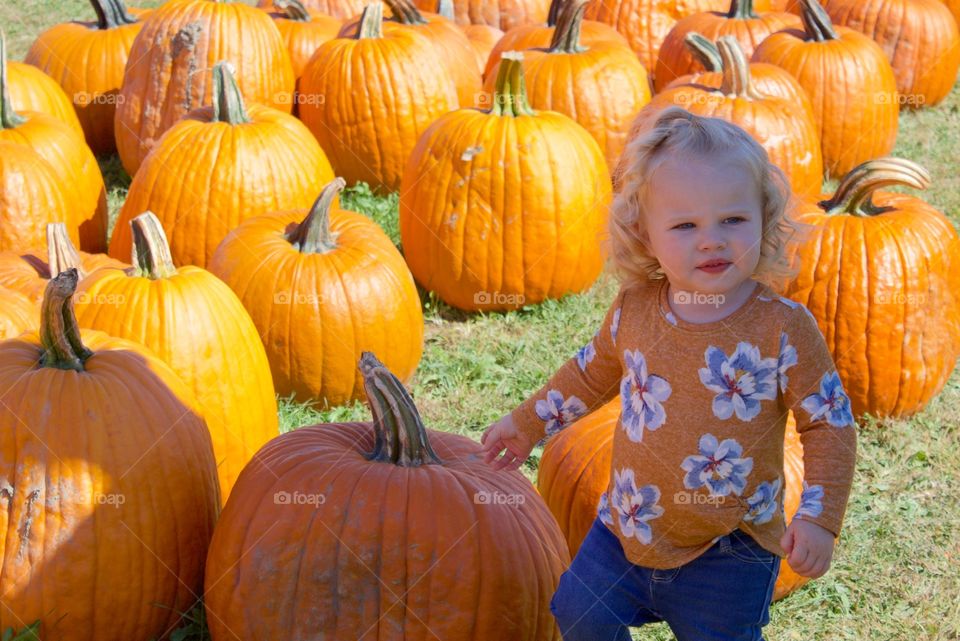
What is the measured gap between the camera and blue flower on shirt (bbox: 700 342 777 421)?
2.42 metres

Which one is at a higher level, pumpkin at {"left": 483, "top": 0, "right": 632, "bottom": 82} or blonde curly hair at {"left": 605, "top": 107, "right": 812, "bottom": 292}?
blonde curly hair at {"left": 605, "top": 107, "right": 812, "bottom": 292}

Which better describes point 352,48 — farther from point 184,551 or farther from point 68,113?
point 184,551

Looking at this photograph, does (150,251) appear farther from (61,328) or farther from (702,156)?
(702,156)

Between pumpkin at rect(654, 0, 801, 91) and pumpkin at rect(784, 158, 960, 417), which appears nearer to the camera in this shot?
pumpkin at rect(784, 158, 960, 417)

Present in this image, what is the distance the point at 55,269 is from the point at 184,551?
132 centimetres

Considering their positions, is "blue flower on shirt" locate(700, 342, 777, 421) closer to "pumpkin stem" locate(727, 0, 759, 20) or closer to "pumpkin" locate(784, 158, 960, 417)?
"pumpkin" locate(784, 158, 960, 417)

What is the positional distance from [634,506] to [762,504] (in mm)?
283

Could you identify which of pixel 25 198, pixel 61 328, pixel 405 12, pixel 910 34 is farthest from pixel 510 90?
pixel 910 34

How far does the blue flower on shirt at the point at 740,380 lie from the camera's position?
242cm

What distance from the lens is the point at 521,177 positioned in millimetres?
5176

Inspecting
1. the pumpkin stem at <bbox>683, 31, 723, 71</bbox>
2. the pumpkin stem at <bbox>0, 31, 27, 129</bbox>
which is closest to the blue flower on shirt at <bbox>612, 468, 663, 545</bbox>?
the pumpkin stem at <bbox>0, 31, 27, 129</bbox>

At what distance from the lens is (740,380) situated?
2.44m

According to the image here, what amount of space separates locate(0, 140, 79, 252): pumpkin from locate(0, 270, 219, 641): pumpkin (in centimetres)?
179

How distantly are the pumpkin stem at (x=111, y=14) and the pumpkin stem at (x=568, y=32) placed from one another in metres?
2.72
